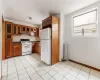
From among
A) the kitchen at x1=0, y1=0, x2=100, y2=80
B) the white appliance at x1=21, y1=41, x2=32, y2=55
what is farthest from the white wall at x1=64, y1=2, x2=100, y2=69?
the white appliance at x1=21, y1=41, x2=32, y2=55

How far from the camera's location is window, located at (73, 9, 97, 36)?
2.49m

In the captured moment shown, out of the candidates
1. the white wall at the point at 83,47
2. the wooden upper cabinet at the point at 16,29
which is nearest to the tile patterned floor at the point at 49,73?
the white wall at the point at 83,47

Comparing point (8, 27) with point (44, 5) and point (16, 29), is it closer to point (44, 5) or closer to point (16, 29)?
point (16, 29)

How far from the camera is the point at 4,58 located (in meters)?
3.54

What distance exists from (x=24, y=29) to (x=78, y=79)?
4528 millimetres

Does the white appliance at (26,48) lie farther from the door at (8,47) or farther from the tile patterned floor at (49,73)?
the tile patterned floor at (49,73)

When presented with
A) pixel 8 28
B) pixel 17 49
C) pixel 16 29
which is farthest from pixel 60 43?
pixel 8 28

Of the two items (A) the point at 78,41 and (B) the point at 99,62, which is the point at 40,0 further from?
(B) the point at 99,62

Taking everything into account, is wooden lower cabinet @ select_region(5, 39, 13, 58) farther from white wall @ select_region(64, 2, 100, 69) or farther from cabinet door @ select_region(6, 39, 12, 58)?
white wall @ select_region(64, 2, 100, 69)

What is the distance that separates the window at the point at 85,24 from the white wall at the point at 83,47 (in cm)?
21

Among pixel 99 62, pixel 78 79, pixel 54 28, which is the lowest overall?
pixel 78 79

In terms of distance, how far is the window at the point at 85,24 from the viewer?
249 centimetres

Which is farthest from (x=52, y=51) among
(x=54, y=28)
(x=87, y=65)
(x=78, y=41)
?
(x=87, y=65)

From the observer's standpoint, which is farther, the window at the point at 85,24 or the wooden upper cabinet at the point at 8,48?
the wooden upper cabinet at the point at 8,48
